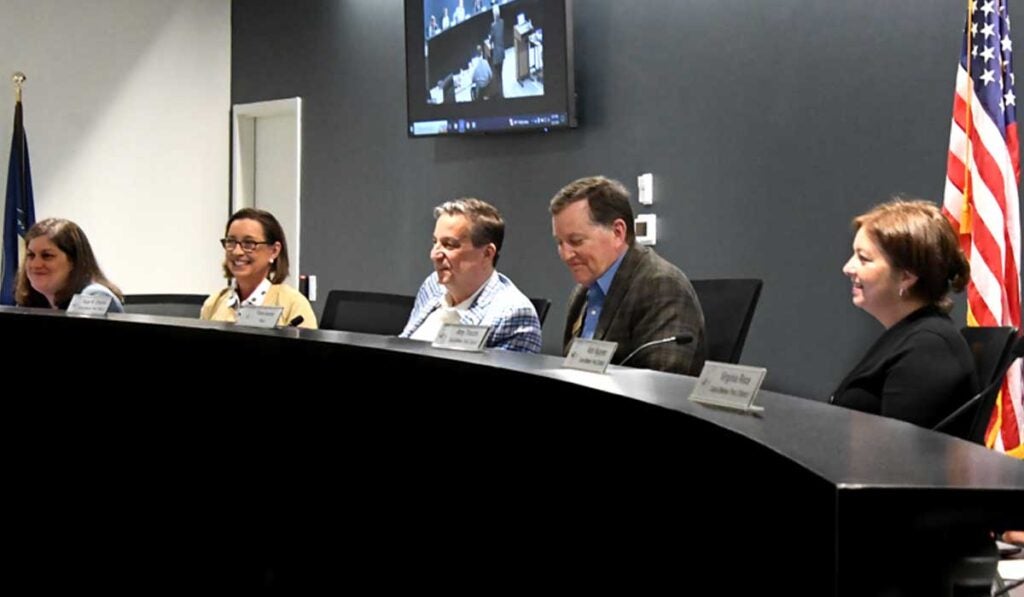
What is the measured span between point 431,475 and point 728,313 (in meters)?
1.45

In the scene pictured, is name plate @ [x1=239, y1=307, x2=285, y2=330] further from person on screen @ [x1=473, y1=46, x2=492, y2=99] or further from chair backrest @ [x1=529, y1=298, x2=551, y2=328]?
person on screen @ [x1=473, y1=46, x2=492, y2=99]

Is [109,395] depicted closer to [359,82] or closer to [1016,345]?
[1016,345]

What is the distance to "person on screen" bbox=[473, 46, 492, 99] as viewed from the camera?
5465 millimetres

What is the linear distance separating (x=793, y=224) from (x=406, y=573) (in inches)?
108

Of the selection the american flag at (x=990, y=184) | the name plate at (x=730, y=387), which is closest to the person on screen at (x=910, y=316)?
the name plate at (x=730, y=387)

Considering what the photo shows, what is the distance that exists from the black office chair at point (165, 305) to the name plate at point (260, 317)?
119cm

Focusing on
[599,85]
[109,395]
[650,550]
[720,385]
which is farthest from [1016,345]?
[599,85]

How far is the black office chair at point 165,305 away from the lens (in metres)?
3.99

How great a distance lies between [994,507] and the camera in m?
0.83

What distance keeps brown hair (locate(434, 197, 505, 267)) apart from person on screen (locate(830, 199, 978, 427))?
3.10ft

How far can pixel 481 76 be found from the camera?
5.49 m

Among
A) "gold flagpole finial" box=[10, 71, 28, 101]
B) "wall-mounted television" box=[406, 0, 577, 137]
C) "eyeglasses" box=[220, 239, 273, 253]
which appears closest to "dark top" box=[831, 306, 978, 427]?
"eyeglasses" box=[220, 239, 273, 253]

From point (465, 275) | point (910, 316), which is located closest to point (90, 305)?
point (465, 275)

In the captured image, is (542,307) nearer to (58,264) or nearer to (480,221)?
(480,221)
